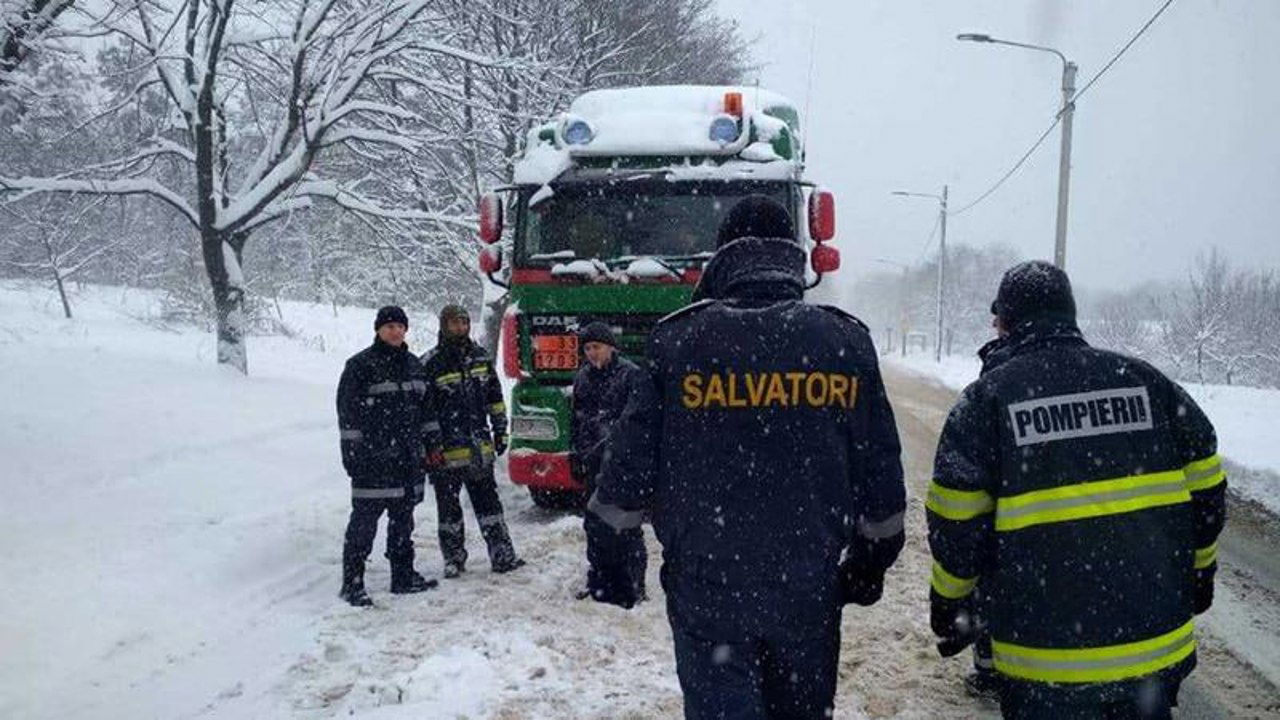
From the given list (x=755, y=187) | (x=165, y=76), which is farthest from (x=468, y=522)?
(x=165, y=76)

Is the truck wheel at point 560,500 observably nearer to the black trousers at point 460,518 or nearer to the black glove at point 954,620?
the black trousers at point 460,518

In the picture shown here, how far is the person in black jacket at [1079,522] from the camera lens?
233cm

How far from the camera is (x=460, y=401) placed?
245 inches

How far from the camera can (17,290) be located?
98.2ft

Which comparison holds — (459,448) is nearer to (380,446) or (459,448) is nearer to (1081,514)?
(380,446)

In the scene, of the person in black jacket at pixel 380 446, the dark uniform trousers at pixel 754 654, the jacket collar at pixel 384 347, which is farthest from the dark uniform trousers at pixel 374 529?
the dark uniform trousers at pixel 754 654

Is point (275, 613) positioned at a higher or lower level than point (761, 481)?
lower

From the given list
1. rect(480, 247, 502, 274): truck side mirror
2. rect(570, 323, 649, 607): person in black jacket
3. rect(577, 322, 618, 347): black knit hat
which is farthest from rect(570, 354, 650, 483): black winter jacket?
rect(480, 247, 502, 274): truck side mirror

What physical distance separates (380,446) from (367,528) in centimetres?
56

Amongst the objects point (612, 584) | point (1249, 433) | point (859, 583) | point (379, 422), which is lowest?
point (1249, 433)

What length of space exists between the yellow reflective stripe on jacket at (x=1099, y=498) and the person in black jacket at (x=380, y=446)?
4.21 m

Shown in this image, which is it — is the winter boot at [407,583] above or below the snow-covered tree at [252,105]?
below

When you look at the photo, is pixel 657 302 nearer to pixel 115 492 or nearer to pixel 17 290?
pixel 115 492

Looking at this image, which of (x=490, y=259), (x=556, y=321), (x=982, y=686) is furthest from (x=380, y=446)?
(x=982, y=686)
